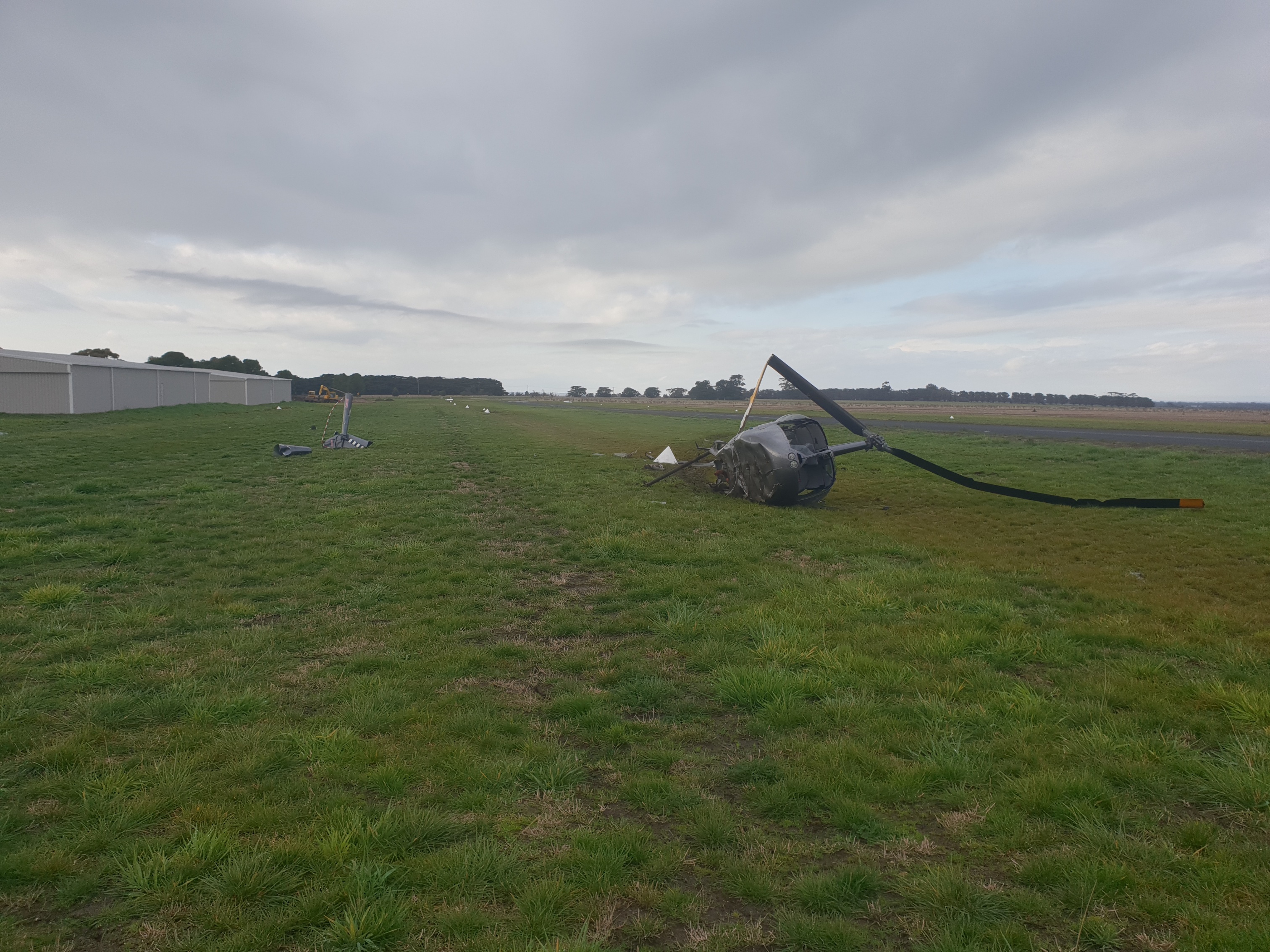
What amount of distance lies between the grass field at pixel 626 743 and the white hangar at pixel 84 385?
132 feet

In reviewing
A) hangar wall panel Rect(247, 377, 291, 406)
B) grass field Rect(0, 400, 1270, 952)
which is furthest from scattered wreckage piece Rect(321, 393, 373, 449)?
hangar wall panel Rect(247, 377, 291, 406)

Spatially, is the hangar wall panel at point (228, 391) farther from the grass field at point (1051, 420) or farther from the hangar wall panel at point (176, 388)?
the grass field at point (1051, 420)

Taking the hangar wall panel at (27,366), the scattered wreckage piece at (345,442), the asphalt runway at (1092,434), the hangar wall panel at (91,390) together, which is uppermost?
the hangar wall panel at (27,366)

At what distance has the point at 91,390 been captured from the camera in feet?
147

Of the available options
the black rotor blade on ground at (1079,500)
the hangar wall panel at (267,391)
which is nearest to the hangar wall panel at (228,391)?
the hangar wall panel at (267,391)

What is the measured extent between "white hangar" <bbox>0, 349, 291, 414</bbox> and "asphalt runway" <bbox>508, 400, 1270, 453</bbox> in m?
44.9

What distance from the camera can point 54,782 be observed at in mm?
4273

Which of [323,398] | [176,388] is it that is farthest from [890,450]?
[323,398]

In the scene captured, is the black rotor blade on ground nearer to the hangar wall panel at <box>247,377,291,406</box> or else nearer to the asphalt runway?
the asphalt runway

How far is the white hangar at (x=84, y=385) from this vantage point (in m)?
41.1

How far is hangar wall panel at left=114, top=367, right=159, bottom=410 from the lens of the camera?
1912 inches

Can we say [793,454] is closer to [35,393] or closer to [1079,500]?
[1079,500]

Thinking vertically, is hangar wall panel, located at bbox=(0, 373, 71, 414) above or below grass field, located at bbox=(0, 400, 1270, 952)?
above

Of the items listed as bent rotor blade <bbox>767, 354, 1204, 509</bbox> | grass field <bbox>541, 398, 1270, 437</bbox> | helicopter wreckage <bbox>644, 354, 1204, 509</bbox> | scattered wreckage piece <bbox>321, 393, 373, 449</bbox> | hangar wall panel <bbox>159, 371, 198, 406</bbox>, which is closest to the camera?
bent rotor blade <bbox>767, 354, 1204, 509</bbox>
